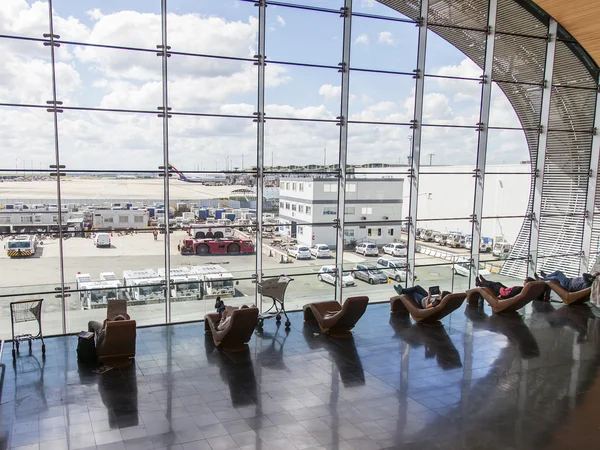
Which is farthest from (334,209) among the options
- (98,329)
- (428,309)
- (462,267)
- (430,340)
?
(98,329)

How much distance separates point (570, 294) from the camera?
415 inches

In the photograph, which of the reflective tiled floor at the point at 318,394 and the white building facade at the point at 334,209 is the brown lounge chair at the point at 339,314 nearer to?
the reflective tiled floor at the point at 318,394

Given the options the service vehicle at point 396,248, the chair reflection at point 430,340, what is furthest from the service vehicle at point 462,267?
the chair reflection at point 430,340

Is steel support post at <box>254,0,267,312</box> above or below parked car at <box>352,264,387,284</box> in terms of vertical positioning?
above

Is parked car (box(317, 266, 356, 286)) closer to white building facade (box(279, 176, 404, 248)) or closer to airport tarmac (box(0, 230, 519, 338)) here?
airport tarmac (box(0, 230, 519, 338))

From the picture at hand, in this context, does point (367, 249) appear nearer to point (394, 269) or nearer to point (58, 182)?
point (394, 269)

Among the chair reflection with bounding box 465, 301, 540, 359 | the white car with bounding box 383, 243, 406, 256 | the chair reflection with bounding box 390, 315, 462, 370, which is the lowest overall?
the chair reflection with bounding box 465, 301, 540, 359

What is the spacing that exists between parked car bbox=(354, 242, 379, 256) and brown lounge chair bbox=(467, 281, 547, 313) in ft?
7.35

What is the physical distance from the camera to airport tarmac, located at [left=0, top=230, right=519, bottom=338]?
8.39 metres

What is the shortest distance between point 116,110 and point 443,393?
21.8 ft

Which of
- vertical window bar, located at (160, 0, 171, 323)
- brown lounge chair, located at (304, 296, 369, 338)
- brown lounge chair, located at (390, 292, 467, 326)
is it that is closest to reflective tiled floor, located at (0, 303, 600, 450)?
brown lounge chair, located at (304, 296, 369, 338)

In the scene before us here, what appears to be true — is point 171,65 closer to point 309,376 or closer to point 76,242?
point 76,242

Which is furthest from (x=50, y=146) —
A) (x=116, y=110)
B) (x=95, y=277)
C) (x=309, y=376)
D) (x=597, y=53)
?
(x=597, y=53)

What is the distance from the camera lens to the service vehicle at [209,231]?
373 inches
